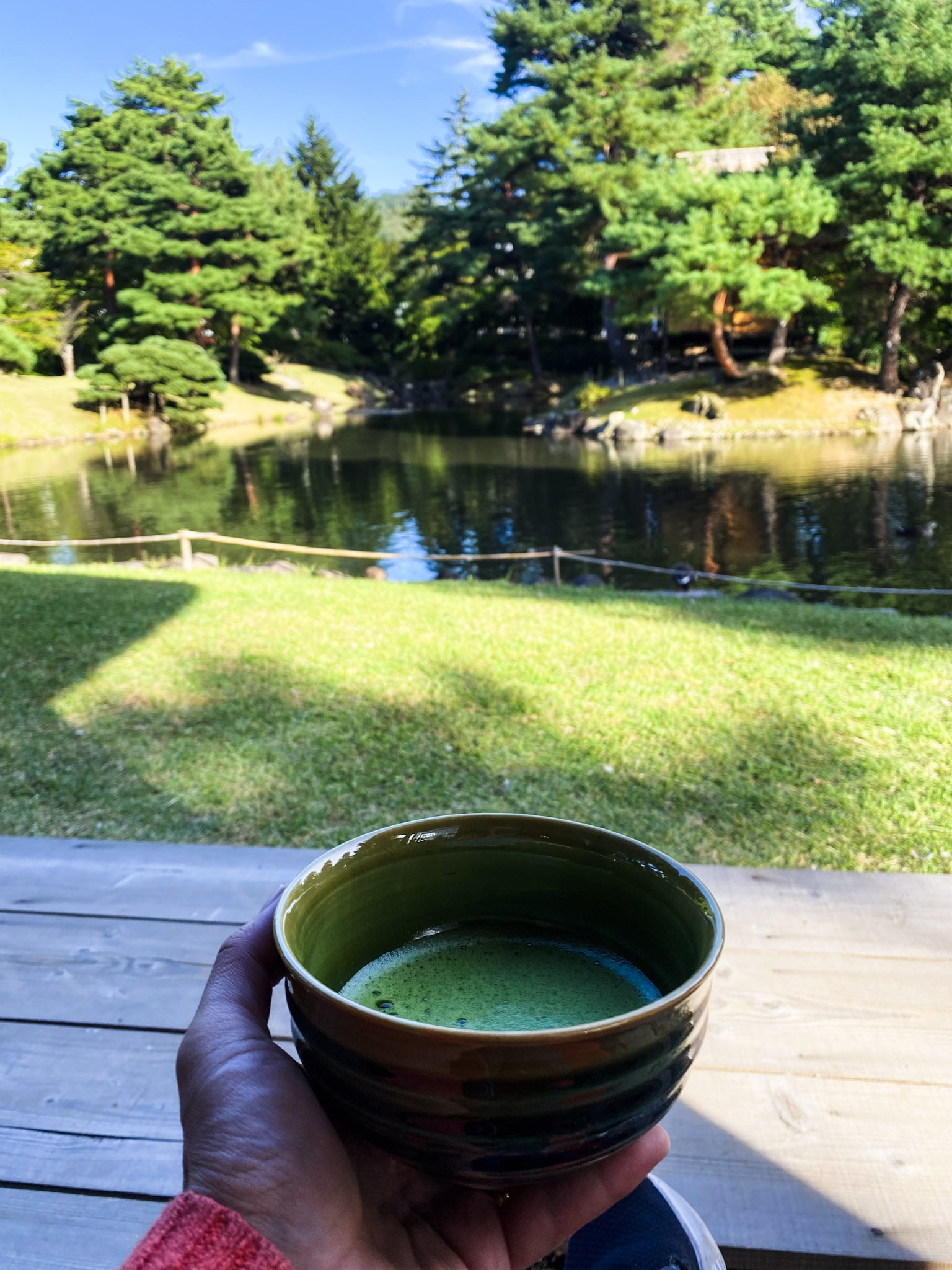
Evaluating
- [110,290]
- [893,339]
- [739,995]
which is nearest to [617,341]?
[893,339]

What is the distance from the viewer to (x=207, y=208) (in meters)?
24.3

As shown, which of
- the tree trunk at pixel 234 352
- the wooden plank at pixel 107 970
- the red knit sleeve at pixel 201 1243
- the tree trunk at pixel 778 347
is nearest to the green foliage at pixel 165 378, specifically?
the tree trunk at pixel 234 352

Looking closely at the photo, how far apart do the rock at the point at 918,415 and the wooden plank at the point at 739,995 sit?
16.8 metres

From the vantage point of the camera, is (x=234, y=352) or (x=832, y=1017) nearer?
(x=832, y=1017)

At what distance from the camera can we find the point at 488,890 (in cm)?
57

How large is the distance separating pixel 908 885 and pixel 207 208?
88.6 feet

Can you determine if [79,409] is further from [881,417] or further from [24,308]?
[881,417]

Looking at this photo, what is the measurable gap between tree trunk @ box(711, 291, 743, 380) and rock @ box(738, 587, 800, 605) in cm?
1090

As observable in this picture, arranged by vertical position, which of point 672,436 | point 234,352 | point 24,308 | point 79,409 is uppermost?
point 24,308

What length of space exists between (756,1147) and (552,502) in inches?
434

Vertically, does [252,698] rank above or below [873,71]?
below

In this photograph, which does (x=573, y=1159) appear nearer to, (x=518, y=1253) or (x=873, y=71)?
(x=518, y=1253)

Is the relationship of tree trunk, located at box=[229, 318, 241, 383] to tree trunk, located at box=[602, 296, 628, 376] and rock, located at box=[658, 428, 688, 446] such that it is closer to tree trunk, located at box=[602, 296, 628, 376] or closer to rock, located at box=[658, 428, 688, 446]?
tree trunk, located at box=[602, 296, 628, 376]

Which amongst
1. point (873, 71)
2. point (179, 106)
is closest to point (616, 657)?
point (873, 71)
